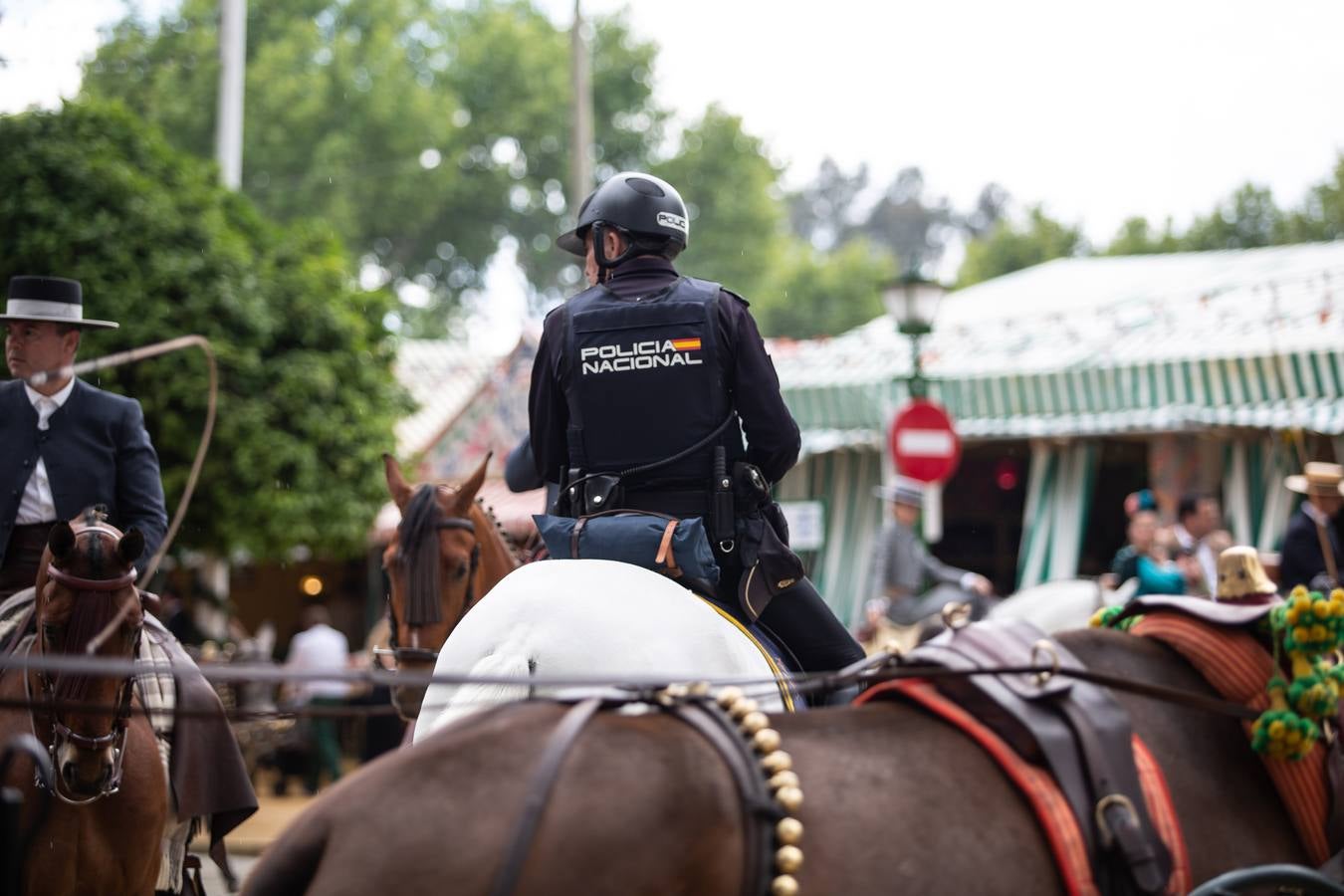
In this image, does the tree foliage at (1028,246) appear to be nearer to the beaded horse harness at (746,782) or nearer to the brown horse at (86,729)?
the brown horse at (86,729)

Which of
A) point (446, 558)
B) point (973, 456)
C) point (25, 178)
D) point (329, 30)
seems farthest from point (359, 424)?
point (329, 30)

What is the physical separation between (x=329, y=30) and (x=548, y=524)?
157 feet

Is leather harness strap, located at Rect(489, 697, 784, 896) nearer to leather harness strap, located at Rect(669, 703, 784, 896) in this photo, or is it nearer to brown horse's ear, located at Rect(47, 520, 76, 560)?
leather harness strap, located at Rect(669, 703, 784, 896)

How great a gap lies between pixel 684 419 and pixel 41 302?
275cm

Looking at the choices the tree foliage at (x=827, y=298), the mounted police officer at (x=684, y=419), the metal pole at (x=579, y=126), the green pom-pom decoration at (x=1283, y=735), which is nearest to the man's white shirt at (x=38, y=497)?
the mounted police officer at (x=684, y=419)

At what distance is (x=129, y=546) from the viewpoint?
4.88 metres

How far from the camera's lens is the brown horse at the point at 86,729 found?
15.5 ft

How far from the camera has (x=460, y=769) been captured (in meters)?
2.65

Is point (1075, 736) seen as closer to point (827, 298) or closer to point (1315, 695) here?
point (1315, 695)

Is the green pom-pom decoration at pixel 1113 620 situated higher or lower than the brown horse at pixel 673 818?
higher

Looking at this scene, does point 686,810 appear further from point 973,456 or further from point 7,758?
point 973,456

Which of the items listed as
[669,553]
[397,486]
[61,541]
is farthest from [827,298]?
[669,553]

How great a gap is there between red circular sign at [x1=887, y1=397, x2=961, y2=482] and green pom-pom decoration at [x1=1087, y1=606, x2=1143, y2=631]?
29.7 feet

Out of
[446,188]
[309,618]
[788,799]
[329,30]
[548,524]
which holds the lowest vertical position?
[309,618]
